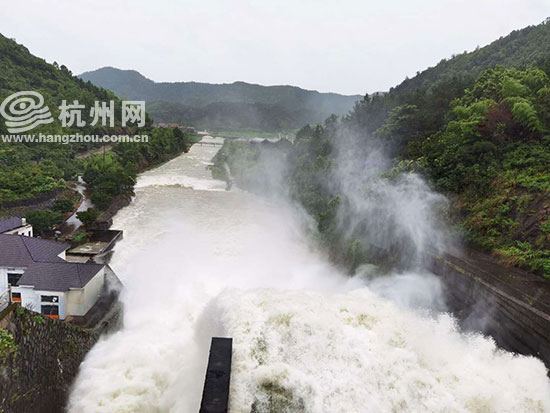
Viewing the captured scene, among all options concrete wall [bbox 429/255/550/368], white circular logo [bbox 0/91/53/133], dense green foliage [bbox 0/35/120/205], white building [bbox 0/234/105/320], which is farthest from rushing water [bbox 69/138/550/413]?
white circular logo [bbox 0/91/53/133]

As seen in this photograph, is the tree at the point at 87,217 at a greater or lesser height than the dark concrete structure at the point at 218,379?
lesser

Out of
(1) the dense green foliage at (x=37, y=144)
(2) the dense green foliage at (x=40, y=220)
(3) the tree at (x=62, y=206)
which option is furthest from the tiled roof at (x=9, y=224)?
(1) the dense green foliage at (x=37, y=144)

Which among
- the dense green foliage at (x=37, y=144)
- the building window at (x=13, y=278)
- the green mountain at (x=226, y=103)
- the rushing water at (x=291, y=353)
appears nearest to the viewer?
the rushing water at (x=291, y=353)

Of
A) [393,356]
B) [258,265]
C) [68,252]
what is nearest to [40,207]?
[68,252]

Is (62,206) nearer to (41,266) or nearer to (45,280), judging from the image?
(41,266)

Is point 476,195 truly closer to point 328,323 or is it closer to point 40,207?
point 328,323

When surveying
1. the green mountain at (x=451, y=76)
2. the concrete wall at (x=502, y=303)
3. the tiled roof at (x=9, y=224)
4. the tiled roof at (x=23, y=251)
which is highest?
the green mountain at (x=451, y=76)

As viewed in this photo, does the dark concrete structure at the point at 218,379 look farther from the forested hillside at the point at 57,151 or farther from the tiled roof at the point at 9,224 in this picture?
the forested hillside at the point at 57,151

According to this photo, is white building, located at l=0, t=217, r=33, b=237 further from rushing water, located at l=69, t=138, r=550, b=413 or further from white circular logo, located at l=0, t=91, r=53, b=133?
white circular logo, located at l=0, t=91, r=53, b=133
